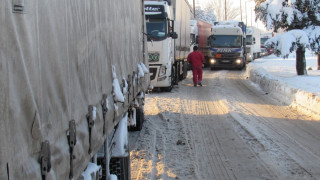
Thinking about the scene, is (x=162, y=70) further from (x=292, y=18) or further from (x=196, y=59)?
(x=292, y=18)

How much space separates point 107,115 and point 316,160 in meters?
4.35

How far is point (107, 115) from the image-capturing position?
4055 mm

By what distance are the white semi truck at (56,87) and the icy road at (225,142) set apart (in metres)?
2.30

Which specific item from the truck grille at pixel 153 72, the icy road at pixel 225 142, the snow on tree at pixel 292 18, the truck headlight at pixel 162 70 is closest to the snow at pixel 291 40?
the snow on tree at pixel 292 18

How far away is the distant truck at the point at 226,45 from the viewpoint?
99.0ft

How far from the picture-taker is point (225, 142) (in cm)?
834

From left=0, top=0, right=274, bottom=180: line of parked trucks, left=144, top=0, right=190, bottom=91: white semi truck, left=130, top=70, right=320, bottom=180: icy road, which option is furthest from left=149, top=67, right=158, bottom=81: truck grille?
left=0, top=0, right=274, bottom=180: line of parked trucks

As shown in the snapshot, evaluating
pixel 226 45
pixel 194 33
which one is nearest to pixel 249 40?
pixel 226 45

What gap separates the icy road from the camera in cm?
638

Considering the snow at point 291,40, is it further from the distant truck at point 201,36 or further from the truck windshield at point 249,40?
the truck windshield at point 249,40

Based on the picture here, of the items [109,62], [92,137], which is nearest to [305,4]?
[109,62]

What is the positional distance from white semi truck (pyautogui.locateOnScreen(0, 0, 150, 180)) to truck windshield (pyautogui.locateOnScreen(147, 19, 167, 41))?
1091 centimetres

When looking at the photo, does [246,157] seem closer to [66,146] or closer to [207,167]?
[207,167]

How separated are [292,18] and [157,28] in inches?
246
